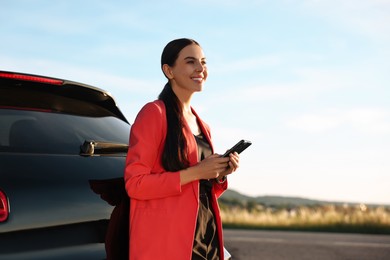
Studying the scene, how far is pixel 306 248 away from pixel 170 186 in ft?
25.5

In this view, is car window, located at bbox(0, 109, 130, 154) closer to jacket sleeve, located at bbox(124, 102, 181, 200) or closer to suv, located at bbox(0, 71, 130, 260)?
suv, located at bbox(0, 71, 130, 260)

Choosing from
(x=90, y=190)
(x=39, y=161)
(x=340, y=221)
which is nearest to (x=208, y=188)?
(x=90, y=190)

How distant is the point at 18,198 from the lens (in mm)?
2980

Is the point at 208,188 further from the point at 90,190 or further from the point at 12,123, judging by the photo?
the point at 12,123

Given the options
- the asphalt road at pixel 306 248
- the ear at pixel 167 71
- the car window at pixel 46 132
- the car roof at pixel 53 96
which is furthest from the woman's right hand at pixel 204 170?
the asphalt road at pixel 306 248

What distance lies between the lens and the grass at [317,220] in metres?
15.9

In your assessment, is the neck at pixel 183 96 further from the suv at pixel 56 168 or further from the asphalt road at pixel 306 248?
the asphalt road at pixel 306 248

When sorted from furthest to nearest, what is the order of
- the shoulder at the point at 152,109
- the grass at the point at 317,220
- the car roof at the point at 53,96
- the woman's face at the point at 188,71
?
the grass at the point at 317,220 → the car roof at the point at 53,96 → the woman's face at the point at 188,71 → the shoulder at the point at 152,109

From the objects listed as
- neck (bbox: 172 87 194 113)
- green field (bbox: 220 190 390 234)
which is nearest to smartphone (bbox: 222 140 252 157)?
neck (bbox: 172 87 194 113)

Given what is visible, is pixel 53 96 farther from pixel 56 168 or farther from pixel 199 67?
pixel 199 67

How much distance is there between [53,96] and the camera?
147 inches

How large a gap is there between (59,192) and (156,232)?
1.82 ft

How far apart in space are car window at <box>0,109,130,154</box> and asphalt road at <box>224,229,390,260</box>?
17.6 feet

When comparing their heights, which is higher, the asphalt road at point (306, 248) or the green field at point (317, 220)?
the green field at point (317, 220)
